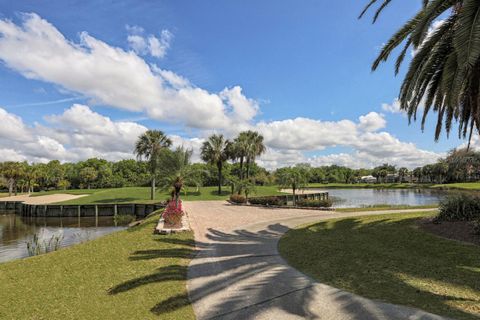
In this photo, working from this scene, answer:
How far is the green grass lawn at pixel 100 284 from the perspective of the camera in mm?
5512

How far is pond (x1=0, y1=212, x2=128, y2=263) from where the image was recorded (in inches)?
675

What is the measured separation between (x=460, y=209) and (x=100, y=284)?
538 inches

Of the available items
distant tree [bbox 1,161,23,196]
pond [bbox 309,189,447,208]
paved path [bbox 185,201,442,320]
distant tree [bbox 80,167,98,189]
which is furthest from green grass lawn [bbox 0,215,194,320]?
distant tree [bbox 80,167,98,189]

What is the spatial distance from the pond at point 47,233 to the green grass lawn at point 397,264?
1405 cm

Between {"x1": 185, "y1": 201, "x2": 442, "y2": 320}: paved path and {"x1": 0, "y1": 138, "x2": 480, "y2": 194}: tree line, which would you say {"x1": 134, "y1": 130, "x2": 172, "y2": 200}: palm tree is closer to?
{"x1": 0, "y1": 138, "x2": 480, "y2": 194}: tree line

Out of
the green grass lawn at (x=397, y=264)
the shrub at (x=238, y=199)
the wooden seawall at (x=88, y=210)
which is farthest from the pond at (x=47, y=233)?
the green grass lawn at (x=397, y=264)

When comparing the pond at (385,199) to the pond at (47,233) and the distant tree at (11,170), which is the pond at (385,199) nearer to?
the pond at (47,233)

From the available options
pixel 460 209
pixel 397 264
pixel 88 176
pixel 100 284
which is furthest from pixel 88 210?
pixel 88 176

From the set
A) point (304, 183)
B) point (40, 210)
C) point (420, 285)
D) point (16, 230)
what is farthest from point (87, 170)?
point (420, 285)

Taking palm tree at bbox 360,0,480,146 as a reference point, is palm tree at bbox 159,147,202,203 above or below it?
below

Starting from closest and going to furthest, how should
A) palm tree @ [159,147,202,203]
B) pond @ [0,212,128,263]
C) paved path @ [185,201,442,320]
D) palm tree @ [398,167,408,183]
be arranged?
paved path @ [185,201,442,320] < pond @ [0,212,128,263] < palm tree @ [159,147,202,203] < palm tree @ [398,167,408,183]

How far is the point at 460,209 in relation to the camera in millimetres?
11695

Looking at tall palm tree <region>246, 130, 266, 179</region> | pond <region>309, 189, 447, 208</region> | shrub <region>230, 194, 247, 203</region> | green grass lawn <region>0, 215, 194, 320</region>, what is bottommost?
pond <region>309, 189, 447, 208</region>

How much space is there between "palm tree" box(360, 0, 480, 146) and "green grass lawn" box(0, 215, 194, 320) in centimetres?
830
